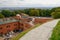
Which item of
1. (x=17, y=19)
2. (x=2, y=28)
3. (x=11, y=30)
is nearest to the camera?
(x=2, y=28)

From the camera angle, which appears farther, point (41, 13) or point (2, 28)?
point (41, 13)

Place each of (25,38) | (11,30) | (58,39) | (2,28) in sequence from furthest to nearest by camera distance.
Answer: (11,30) < (2,28) < (25,38) < (58,39)

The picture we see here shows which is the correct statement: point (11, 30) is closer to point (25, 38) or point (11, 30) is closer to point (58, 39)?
point (25, 38)

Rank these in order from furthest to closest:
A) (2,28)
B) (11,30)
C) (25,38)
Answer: (11,30) → (2,28) → (25,38)

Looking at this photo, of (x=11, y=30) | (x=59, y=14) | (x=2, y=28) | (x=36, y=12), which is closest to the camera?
(x=59, y=14)

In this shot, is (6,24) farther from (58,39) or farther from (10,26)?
(58,39)

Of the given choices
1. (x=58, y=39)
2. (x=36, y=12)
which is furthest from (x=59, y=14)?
(x=36, y=12)

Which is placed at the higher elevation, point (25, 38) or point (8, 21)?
point (25, 38)

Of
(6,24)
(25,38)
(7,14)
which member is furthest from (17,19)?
(25,38)

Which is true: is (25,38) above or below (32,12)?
above
